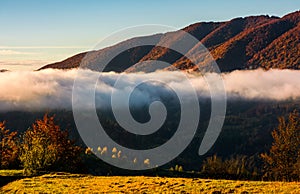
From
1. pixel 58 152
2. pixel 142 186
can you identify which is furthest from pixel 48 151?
pixel 142 186

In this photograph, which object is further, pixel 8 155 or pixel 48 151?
pixel 8 155

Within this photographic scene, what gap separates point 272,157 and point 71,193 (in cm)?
6213

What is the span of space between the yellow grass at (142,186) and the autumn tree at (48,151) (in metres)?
13.4

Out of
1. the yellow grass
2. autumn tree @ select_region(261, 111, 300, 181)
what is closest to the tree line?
autumn tree @ select_region(261, 111, 300, 181)

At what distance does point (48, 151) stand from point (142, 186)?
30.0 meters

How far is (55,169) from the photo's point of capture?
237ft

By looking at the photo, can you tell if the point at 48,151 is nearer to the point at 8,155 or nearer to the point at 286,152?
the point at 8,155

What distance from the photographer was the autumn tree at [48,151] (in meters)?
69.0

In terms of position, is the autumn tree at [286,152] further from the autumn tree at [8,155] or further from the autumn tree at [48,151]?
the autumn tree at [8,155]

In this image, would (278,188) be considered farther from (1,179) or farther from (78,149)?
(78,149)

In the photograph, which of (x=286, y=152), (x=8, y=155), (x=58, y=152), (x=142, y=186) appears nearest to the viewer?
(x=142, y=186)

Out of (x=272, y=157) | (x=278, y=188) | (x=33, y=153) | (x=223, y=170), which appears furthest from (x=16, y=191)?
(x=223, y=170)

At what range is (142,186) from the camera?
47344mm

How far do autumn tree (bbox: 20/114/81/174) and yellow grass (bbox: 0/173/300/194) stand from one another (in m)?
13.4
